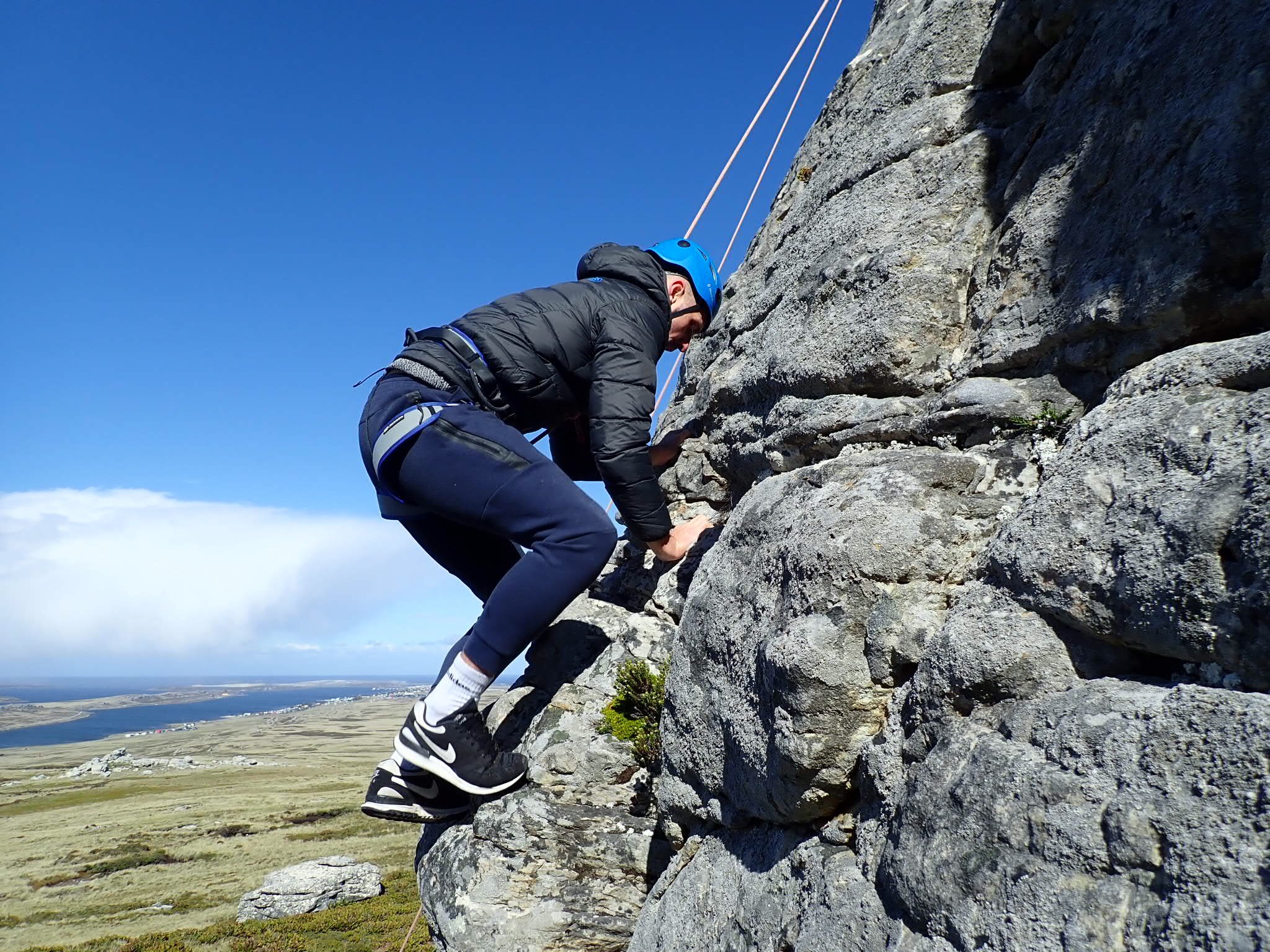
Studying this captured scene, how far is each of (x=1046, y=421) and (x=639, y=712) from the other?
357 centimetres

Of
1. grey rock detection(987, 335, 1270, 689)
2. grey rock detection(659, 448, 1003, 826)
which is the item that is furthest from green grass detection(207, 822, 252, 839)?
grey rock detection(987, 335, 1270, 689)

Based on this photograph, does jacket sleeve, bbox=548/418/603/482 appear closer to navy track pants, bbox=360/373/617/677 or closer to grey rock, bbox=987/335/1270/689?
navy track pants, bbox=360/373/617/677

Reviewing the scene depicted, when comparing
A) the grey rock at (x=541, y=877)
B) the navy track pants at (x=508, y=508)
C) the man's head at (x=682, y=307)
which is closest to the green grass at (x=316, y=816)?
the grey rock at (x=541, y=877)

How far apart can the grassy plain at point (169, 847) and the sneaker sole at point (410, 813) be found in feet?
76.2

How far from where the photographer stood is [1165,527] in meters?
2.63

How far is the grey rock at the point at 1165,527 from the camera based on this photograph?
2.39 m

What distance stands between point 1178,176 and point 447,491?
4.31 meters

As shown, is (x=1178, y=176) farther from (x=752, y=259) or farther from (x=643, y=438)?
(x=752, y=259)

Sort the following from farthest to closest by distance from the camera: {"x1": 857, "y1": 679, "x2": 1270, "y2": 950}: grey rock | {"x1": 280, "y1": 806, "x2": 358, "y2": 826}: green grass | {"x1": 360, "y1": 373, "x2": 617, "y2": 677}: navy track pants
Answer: {"x1": 280, "y1": 806, "x2": 358, "y2": 826}: green grass < {"x1": 360, "y1": 373, "x2": 617, "y2": 677}: navy track pants < {"x1": 857, "y1": 679, "x2": 1270, "y2": 950}: grey rock

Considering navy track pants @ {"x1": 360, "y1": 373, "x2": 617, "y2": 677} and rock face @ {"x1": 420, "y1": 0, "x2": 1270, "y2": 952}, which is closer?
rock face @ {"x1": 420, "y1": 0, "x2": 1270, "y2": 952}

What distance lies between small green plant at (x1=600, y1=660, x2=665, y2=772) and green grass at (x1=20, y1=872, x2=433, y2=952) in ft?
80.3

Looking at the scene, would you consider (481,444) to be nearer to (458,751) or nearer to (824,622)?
(458,751)

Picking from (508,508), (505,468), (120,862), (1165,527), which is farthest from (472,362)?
(120,862)

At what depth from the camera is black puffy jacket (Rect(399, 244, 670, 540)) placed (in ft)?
17.7
